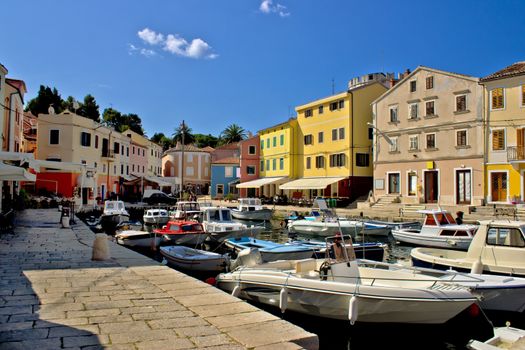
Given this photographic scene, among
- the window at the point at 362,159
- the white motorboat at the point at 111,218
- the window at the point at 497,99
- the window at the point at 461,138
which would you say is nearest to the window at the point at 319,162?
the window at the point at 362,159

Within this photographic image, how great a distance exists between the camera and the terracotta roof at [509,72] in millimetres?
31208

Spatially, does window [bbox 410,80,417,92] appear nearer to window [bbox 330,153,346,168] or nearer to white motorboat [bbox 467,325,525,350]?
window [bbox 330,153,346,168]

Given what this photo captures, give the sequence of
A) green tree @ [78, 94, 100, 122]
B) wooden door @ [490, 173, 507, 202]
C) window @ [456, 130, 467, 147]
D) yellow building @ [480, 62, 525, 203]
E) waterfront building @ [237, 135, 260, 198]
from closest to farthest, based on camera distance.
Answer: yellow building @ [480, 62, 525, 203]
wooden door @ [490, 173, 507, 202]
window @ [456, 130, 467, 147]
waterfront building @ [237, 135, 260, 198]
green tree @ [78, 94, 100, 122]

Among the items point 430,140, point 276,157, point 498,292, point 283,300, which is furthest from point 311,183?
point 283,300

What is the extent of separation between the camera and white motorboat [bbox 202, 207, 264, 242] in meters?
23.0

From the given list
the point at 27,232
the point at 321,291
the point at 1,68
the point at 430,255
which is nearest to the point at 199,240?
the point at 27,232

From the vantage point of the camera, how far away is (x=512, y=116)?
31.6 metres

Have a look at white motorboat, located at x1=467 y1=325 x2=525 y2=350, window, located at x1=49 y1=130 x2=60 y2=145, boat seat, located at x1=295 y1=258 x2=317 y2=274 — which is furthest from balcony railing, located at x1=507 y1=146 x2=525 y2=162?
window, located at x1=49 y1=130 x2=60 y2=145

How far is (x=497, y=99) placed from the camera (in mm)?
32438

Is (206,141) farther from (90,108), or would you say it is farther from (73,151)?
(73,151)

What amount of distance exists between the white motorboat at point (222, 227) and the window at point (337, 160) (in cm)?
2234

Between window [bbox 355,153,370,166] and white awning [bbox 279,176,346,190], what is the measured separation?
2198 millimetres

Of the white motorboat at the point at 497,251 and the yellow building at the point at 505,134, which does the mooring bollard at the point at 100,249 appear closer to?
the white motorboat at the point at 497,251

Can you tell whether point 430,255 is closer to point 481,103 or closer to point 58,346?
point 58,346
